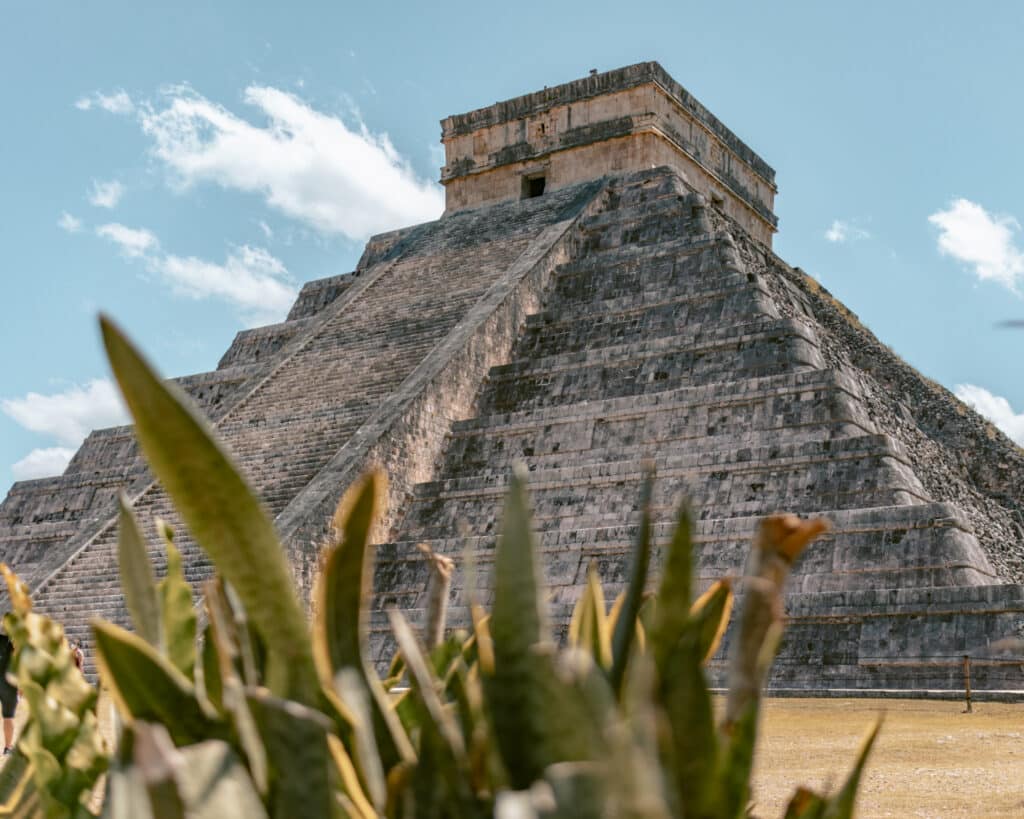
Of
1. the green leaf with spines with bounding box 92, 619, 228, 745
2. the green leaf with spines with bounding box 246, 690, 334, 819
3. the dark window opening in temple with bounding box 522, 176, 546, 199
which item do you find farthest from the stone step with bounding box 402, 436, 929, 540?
the green leaf with spines with bounding box 246, 690, 334, 819

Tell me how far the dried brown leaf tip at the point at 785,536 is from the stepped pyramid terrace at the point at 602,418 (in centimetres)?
433

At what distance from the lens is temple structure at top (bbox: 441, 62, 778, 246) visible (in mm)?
17703

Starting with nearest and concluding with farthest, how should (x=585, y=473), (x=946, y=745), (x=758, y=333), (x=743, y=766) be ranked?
(x=743, y=766)
(x=946, y=745)
(x=585, y=473)
(x=758, y=333)

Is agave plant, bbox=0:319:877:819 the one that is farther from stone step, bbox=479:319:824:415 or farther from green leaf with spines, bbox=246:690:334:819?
stone step, bbox=479:319:824:415

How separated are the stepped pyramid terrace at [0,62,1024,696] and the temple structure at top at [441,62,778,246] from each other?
4 centimetres

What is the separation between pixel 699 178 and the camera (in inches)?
744

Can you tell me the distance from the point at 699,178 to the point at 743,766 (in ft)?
59.2

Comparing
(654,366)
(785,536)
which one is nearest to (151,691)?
(785,536)

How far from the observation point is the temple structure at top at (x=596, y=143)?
1770 cm

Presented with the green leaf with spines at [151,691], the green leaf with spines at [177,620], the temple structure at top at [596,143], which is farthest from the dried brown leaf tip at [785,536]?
the temple structure at top at [596,143]

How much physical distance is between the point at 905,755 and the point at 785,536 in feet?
14.4

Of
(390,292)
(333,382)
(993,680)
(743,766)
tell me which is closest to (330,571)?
(743,766)

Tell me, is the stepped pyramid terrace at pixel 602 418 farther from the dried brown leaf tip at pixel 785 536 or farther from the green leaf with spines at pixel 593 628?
the dried brown leaf tip at pixel 785 536

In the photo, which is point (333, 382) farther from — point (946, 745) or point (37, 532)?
point (946, 745)
